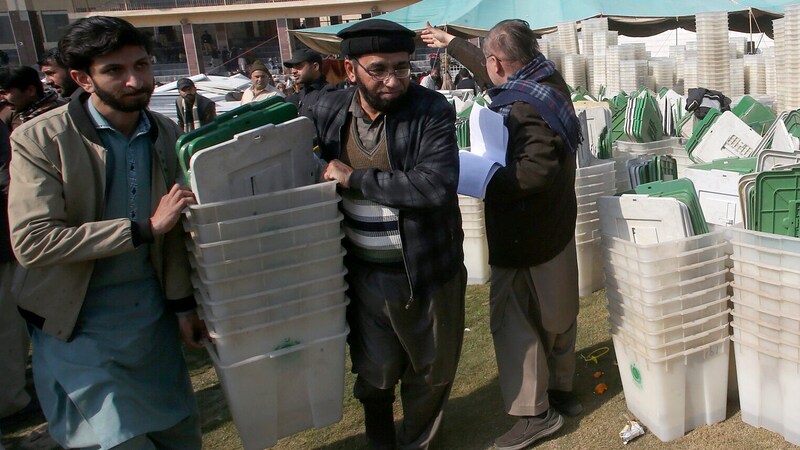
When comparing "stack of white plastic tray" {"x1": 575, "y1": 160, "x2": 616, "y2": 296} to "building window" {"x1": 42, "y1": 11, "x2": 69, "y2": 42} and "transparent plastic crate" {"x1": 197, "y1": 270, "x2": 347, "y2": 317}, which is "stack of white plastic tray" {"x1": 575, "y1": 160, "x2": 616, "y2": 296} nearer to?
"transparent plastic crate" {"x1": 197, "y1": 270, "x2": 347, "y2": 317}

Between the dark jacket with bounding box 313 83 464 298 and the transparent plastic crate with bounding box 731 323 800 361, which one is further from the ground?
the dark jacket with bounding box 313 83 464 298

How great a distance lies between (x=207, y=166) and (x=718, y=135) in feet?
10.8

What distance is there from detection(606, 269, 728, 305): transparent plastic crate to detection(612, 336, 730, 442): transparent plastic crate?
25 cm

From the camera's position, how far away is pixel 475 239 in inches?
202

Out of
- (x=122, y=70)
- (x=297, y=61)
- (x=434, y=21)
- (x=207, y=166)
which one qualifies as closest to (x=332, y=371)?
(x=207, y=166)

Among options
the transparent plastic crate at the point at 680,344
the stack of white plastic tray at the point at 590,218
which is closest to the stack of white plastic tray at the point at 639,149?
the stack of white plastic tray at the point at 590,218

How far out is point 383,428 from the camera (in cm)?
291

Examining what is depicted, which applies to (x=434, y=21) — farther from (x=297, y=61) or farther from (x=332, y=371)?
(x=332, y=371)

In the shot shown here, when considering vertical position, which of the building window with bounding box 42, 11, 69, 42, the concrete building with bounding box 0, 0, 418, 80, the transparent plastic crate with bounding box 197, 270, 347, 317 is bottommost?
the transparent plastic crate with bounding box 197, 270, 347, 317

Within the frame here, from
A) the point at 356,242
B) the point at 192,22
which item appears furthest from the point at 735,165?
the point at 192,22

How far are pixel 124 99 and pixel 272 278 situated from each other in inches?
31.3

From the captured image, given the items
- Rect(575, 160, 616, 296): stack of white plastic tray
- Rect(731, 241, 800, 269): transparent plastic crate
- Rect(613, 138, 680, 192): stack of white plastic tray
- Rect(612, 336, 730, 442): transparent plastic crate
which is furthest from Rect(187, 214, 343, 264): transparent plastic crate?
Rect(613, 138, 680, 192): stack of white plastic tray

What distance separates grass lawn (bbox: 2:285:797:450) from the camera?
9.23ft

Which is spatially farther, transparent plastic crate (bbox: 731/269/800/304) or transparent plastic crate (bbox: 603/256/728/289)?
transparent plastic crate (bbox: 603/256/728/289)
